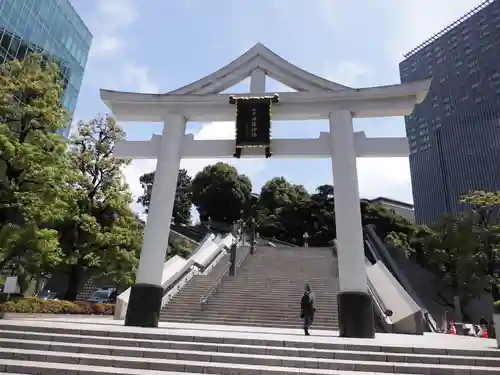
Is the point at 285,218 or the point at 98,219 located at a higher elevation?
the point at 285,218

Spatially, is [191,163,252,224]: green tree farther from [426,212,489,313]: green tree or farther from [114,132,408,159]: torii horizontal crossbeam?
[114,132,408,159]: torii horizontal crossbeam

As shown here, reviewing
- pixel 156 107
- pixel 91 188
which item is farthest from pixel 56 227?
pixel 156 107

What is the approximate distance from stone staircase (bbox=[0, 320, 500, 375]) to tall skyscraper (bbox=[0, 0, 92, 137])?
79.5 ft

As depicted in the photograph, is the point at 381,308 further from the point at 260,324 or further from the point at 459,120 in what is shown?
the point at 459,120

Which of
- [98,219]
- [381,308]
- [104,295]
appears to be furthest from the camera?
[104,295]

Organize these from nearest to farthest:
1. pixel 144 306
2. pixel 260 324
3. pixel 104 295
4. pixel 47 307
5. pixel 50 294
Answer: pixel 144 306 < pixel 260 324 < pixel 47 307 < pixel 50 294 < pixel 104 295

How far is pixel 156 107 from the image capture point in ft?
36.1

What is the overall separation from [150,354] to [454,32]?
7174 cm

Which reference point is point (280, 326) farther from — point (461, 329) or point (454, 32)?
point (454, 32)

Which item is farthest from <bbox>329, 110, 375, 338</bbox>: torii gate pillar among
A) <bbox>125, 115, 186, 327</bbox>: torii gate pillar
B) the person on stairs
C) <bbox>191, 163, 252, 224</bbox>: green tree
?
<bbox>191, 163, 252, 224</bbox>: green tree

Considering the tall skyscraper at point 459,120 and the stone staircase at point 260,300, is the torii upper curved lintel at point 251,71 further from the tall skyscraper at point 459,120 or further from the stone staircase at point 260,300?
the tall skyscraper at point 459,120

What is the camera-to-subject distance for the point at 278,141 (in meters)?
10.4

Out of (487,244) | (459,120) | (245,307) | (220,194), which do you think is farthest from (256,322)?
(459,120)

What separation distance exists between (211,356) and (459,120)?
194 feet
